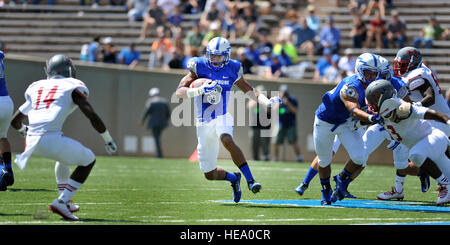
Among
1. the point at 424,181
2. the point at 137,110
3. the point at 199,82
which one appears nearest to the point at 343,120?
the point at 199,82

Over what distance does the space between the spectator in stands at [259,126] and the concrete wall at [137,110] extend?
413mm

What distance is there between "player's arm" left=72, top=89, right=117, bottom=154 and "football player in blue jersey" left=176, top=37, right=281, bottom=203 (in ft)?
6.84

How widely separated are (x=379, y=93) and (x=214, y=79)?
7.01 feet

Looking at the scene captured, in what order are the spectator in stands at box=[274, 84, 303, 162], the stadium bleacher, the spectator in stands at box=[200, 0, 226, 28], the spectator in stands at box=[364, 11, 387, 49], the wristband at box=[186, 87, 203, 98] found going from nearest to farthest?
the wristband at box=[186, 87, 203, 98] → the spectator in stands at box=[274, 84, 303, 162] → the spectator in stands at box=[364, 11, 387, 49] → the stadium bleacher → the spectator in stands at box=[200, 0, 226, 28]

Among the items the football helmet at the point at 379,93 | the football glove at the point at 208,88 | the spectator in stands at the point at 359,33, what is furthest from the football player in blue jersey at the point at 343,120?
the spectator in stands at the point at 359,33

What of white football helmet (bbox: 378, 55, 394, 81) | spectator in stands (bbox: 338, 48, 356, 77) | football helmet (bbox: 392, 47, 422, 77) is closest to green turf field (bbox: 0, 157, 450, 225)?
white football helmet (bbox: 378, 55, 394, 81)

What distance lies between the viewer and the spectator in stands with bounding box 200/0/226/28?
74.9 feet

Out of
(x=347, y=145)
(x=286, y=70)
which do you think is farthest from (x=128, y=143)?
(x=347, y=145)

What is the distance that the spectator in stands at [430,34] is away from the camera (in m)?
21.0

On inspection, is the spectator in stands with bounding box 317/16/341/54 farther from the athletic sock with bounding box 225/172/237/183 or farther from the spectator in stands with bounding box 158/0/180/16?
the athletic sock with bounding box 225/172/237/183

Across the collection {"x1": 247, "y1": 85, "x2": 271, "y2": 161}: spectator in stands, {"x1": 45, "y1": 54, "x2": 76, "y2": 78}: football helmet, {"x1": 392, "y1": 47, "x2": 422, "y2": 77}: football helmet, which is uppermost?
{"x1": 45, "y1": 54, "x2": 76, "y2": 78}: football helmet
